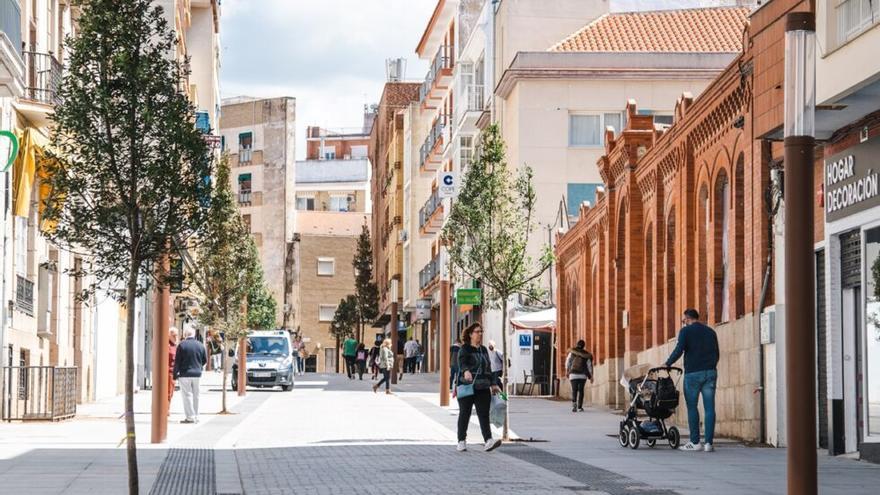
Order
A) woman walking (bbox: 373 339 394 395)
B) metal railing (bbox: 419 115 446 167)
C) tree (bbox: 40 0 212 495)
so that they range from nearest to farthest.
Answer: tree (bbox: 40 0 212 495) < woman walking (bbox: 373 339 394 395) < metal railing (bbox: 419 115 446 167)

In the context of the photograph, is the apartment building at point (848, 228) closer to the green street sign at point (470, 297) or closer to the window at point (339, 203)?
the green street sign at point (470, 297)

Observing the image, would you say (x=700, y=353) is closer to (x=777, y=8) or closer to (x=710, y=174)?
(x=777, y=8)

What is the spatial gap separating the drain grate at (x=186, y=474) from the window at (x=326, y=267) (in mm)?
97385

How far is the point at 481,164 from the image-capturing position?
2728 centimetres

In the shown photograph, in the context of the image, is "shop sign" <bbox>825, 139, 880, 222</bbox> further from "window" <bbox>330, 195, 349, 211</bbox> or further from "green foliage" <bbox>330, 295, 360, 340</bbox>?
"window" <bbox>330, 195, 349, 211</bbox>

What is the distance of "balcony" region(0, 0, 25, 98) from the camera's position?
73.6ft

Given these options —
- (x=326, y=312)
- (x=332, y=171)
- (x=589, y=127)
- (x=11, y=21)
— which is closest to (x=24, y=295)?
(x=11, y=21)

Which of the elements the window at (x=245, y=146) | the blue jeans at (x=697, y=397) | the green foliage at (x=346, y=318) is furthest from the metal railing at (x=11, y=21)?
the window at (x=245, y=146)

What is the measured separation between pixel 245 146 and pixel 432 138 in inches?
1487

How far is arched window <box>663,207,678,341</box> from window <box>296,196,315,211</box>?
10071 centimetres

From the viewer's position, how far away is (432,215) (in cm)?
7338

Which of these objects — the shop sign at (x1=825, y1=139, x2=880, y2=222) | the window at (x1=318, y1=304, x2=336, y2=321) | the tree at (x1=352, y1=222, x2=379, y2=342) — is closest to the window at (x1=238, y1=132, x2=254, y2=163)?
the tree at (x1=352, y1=222, x2=379, y2=342)

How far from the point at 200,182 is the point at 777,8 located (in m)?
9.45

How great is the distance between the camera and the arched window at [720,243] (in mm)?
26609
